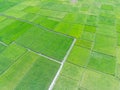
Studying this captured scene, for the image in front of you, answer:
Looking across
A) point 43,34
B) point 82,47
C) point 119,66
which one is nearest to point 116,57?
point 119,66

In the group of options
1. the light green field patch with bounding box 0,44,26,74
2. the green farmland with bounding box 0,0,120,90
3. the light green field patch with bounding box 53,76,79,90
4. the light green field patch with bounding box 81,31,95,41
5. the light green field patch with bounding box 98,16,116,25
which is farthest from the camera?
the light green field patch with bounding box 98,16,116,25

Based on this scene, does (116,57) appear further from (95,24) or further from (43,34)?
(43,34)

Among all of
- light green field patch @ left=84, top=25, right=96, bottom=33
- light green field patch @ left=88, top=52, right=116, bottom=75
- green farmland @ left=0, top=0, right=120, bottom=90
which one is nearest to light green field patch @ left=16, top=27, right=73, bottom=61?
green farmland @ left=0, top=0, right=120, bottom=90

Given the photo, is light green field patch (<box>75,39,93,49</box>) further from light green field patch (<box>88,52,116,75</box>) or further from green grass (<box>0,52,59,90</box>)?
green grass (<box>0,52,59,90</box>)

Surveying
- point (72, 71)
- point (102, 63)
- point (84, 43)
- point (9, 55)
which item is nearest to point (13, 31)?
point (9, 55)

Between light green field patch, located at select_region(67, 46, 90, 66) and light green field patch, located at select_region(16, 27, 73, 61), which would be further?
light green field patch, located at select_region(16, 27, 73, 61)

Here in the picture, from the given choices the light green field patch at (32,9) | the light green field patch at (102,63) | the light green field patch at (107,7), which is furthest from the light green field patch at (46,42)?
the light green field patch at (107,7)
